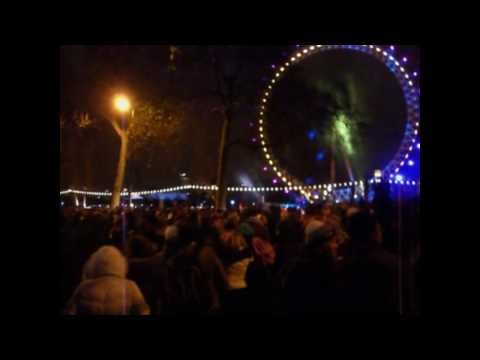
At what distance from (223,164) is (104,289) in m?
7.50

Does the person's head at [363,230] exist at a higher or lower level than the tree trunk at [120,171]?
lower

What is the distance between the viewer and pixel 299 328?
591cm

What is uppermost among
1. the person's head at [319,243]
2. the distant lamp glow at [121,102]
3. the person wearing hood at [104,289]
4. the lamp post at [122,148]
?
the distant lamp glow at [121,102]

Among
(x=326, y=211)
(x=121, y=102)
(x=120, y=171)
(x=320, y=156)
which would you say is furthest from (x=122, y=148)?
(x=320, y=156)

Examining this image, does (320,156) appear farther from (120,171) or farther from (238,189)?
(120,171)

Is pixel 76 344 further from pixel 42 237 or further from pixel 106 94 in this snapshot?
pixel 106 94

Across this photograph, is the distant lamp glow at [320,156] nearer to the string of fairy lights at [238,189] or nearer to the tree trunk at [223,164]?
the string of fairy lights at [238,189]

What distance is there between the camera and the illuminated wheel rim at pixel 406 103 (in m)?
13.1

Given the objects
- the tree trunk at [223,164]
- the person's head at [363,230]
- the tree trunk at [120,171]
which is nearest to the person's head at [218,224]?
the person's head at [363,230]

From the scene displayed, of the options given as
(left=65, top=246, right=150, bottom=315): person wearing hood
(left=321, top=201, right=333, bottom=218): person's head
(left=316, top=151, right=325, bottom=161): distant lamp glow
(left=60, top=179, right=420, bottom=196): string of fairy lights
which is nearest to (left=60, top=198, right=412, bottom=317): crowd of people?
(left=65, top=246, right=150, bottom=315): person wearing hood

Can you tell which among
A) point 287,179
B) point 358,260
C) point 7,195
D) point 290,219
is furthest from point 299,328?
point 287,179

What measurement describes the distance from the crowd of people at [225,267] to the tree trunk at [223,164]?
3.23 m

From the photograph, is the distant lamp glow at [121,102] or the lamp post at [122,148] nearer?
the distant lamp glow at [121,102]

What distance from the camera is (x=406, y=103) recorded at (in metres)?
14.2
